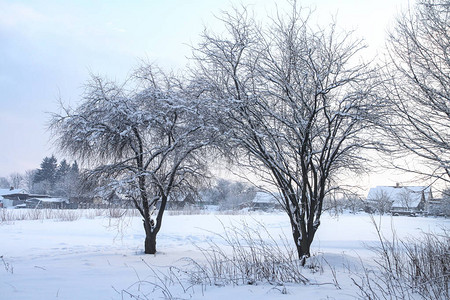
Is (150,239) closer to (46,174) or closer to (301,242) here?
(301,242)

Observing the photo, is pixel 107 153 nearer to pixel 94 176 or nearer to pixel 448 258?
pixel 94 176

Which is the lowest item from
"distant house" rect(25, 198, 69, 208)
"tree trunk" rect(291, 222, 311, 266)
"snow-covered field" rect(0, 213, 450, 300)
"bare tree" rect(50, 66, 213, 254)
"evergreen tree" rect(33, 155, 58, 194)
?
"snow-covered field" rect(0, 213, 450, 300)

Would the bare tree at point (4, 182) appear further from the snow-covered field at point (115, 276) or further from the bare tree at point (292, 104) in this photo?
the bare tree at point (292, 104)

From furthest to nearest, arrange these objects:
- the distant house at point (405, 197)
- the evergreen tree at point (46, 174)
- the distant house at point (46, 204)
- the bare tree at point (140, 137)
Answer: the evergreen tree at point (46, 174) → the distant house at point (46, 204) → the bare tree at point (140, 137) → the distant house at point (405, 197)

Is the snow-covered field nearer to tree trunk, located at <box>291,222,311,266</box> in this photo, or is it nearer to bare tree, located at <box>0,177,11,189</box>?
tree trunk, located at <box>291,222,311,266</box>

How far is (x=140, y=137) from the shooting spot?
11.5m

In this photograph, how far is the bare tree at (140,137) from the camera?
10164 mm

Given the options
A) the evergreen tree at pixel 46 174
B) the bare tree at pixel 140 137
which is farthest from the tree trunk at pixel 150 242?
the evergreen tree at pixel 46 174

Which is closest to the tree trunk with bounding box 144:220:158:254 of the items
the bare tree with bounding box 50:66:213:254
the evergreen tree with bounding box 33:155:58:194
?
the bare tree with bounding box 50:66:213:254

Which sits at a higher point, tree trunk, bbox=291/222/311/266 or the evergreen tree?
the evergreen tree

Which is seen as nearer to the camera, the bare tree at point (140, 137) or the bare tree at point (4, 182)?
the bare tree at point (140, 137)

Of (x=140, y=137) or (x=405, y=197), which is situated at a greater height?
(x=140, y=137)

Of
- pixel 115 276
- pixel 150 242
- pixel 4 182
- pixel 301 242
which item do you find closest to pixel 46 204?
pixel 150 242

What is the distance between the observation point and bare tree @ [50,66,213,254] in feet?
33.3
